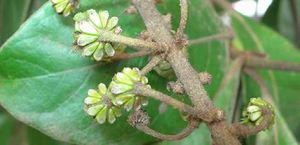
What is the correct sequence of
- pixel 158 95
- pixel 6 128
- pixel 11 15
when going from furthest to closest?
pixel 6 128 < pixel 11 15 < pixel 158 95

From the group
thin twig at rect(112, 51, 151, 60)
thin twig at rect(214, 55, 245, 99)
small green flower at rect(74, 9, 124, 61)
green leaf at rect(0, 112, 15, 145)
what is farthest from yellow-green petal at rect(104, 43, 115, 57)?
green leaf at rect(0, 112, 15, 145)

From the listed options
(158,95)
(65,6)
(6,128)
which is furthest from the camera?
(6,128)

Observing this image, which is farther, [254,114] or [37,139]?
[37,139]

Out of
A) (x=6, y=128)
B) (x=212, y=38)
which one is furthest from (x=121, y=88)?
(x=6, y=128)

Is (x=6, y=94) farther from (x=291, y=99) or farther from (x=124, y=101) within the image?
(x=291, y=99)

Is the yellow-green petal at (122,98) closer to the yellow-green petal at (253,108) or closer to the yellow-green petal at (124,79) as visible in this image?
the yellow-green petal at (124,79)

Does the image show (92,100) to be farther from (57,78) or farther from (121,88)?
(57,78)

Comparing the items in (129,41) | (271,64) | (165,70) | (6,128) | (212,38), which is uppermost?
(129,41)

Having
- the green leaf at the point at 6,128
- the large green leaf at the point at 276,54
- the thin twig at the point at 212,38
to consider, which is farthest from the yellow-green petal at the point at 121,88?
the green leaf at the point at 6,128
